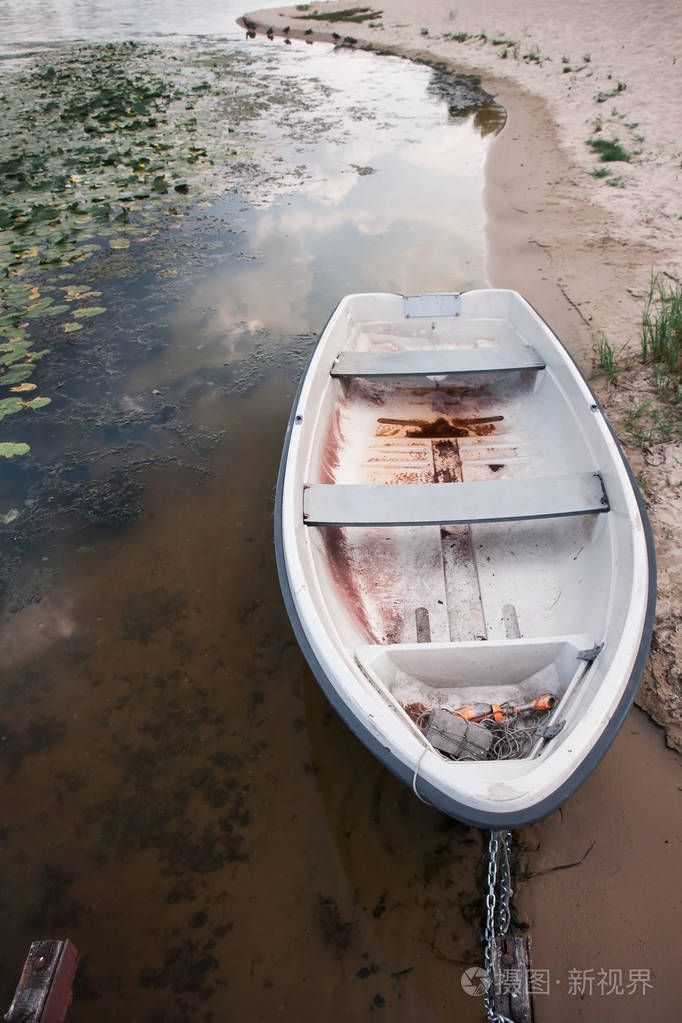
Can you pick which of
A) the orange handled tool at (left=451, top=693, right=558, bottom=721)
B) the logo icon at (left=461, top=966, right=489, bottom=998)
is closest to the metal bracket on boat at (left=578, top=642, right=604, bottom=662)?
the orange handled tool at (left=451, top=693, right=558, bottom=721)

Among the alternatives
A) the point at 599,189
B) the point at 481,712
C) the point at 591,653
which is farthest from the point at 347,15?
the point at 481,712

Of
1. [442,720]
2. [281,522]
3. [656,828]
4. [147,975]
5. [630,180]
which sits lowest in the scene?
[147,975]

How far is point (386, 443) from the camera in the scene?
4.55 m

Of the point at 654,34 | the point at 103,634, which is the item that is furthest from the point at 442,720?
the point at 654,34

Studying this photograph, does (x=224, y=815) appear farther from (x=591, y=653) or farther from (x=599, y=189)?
(x=599, y=189)

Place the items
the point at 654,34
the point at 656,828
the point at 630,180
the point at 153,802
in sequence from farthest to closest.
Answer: the point at 654,34 → the point at 630,180 → the point at 153,802 → the point at 656,828

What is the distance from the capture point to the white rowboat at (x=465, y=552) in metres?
2.17

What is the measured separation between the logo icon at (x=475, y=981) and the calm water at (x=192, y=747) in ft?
0.11

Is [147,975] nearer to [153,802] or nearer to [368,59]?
[153,802]

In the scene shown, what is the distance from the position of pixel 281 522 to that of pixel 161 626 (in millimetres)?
1248

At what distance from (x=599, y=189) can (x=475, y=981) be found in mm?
10008

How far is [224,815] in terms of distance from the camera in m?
2.87

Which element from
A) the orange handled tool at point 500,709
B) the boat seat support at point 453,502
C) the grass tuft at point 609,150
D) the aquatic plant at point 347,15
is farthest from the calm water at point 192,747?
the aquatic plant at point 347,15

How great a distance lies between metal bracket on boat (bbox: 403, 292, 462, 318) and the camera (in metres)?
5.28
